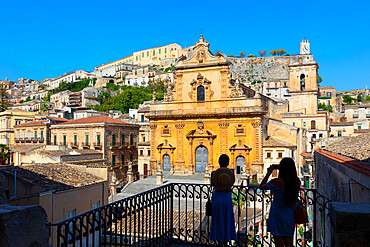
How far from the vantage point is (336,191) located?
28.8 ft

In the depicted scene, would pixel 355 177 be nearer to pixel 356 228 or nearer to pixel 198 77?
pixel 356 228

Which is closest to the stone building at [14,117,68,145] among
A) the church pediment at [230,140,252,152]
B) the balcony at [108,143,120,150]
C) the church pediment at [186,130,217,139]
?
the balcony at [108,143,120,150]

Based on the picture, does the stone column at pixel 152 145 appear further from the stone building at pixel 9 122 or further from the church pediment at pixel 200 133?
the stone building at pixel 9 122

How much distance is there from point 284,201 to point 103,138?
32.3 metres

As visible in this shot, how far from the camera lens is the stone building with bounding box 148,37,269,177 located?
2925cm

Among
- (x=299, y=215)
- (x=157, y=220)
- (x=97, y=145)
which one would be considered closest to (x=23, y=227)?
(x=157, y=220)

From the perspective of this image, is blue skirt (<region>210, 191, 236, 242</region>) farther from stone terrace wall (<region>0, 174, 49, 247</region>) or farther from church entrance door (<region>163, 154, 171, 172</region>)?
church entrance door (<region>163, 154, 171, 172</region>)

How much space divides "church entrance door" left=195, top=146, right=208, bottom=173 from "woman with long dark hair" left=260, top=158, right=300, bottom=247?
2619 cm

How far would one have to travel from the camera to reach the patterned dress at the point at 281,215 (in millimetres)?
4605

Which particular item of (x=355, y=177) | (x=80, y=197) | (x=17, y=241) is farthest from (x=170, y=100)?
(x=17, y=241)

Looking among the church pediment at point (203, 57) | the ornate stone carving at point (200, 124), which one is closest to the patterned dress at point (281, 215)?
the ornate stone carving at point (200, 124)

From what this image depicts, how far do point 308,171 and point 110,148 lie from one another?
74.3ft

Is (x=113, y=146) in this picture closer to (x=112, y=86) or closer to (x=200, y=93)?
(x=200, y=93)

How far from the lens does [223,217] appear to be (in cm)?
541
